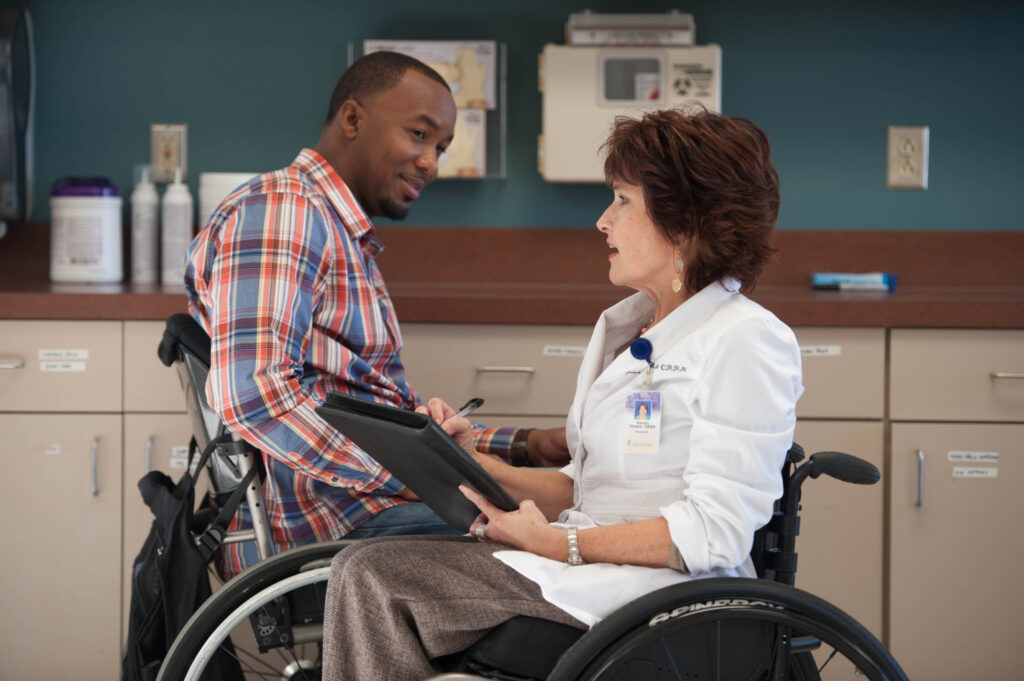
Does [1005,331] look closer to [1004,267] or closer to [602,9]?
[1004,267]

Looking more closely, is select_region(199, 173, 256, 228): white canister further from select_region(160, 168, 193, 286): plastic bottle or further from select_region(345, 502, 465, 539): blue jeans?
select_region(345, 502, 465, 539): blue jeans

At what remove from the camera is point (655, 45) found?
8.50 ft

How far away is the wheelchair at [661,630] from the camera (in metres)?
1.10

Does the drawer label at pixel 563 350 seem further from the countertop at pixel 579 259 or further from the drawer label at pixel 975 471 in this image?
the drawer label at pixel 975 471

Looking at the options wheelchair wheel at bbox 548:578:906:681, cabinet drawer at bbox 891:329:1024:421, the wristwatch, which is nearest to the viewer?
wheelchair wheel at bbox 548:578:906:681

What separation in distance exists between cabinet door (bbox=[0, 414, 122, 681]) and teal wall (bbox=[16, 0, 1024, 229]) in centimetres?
77

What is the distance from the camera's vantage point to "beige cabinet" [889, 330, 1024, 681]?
2.20 meters

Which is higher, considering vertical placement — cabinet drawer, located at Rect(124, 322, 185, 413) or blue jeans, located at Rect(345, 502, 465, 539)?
cabinet drawer, located at Rect(124, 322, 185, 413)

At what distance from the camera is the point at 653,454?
1.27 m

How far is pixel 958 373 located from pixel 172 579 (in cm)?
159

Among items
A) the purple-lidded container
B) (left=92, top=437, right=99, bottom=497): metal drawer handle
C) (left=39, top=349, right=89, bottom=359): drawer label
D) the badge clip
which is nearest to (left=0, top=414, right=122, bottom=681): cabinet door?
(left=92, top=437, right=99, bottom=497): metal drawer handle

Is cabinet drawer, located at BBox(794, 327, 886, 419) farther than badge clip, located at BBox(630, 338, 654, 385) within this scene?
Yes

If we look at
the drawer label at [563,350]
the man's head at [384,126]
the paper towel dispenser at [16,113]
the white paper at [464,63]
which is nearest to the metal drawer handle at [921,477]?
the drawer label at [563,350]

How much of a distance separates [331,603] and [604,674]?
32 centimetres
